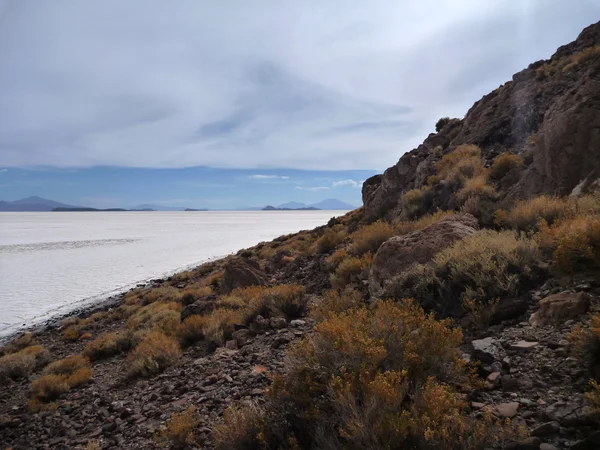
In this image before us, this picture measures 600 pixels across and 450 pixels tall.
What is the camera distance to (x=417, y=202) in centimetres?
1267

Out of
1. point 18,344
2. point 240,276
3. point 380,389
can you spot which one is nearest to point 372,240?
point 240,276

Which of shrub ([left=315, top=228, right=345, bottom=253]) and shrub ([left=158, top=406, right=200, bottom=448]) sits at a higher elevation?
shrub ([left=315, top=228, right=345, bottom=253])

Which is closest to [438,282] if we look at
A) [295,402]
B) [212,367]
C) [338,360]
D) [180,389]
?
[338,360]

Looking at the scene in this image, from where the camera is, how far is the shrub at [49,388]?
25.7 ft

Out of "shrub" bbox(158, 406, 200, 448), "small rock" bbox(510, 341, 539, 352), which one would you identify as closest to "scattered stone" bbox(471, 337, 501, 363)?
"small rock" bbox(510, 341, 539, 352)

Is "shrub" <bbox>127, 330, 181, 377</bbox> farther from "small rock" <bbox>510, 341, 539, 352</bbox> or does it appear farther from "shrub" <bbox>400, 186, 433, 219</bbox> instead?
"shrub" <bbox>400, 186, 433, 219</bbox>

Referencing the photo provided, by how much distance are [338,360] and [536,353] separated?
195cm

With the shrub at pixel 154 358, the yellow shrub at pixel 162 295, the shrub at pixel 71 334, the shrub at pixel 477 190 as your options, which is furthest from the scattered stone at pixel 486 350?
the shrub at pixel 71 334

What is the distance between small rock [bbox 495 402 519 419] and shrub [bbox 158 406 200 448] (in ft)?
10.6

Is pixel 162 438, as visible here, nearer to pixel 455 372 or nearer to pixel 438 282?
pixel 455 372

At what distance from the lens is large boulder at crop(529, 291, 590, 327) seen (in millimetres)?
3955

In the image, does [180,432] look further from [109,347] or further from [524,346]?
[109,347]

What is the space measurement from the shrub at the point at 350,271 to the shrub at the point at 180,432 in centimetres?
520

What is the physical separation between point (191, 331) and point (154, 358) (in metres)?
1.17
